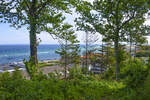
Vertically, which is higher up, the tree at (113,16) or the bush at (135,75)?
the tree at (113,16)

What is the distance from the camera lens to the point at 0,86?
4191mm

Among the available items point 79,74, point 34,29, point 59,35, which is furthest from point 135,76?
point 59,35

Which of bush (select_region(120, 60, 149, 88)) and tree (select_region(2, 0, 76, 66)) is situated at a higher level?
tree (select_region(2, 0, 76, 66))

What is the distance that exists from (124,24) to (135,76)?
852 centimetres

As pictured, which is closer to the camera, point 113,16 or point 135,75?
point 135,75

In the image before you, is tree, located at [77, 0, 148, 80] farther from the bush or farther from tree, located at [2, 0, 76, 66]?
the bush

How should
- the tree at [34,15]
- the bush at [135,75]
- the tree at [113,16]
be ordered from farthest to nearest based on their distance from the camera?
the tree at [113,16]
the tree at [34,15]
the bush at [135,75]

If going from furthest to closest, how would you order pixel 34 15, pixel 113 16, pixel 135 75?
pixel 113 16 < pixel 34 15 < pixel 135 75

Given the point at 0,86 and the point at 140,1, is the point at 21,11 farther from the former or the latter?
the point at 140,1

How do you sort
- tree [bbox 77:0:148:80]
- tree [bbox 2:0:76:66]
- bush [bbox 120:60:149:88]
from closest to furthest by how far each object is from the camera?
bush [bbox 120:60:149:88] < tree [bbox 2:0:76:66] < tree [bbox 77:0:148:80]

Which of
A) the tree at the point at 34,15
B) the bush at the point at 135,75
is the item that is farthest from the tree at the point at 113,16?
the bush at the point at 135,75

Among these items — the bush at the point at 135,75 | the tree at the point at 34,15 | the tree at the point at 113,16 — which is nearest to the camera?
the bush at the point at 135,75

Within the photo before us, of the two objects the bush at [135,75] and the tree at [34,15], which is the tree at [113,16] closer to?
the tree at [34,15]

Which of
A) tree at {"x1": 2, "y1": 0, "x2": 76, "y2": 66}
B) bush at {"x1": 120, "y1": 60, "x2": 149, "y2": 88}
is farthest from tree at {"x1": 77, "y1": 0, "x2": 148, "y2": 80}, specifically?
bush at {"x1": 120, "y1": 60, "x2": 149, "y2": 88}
